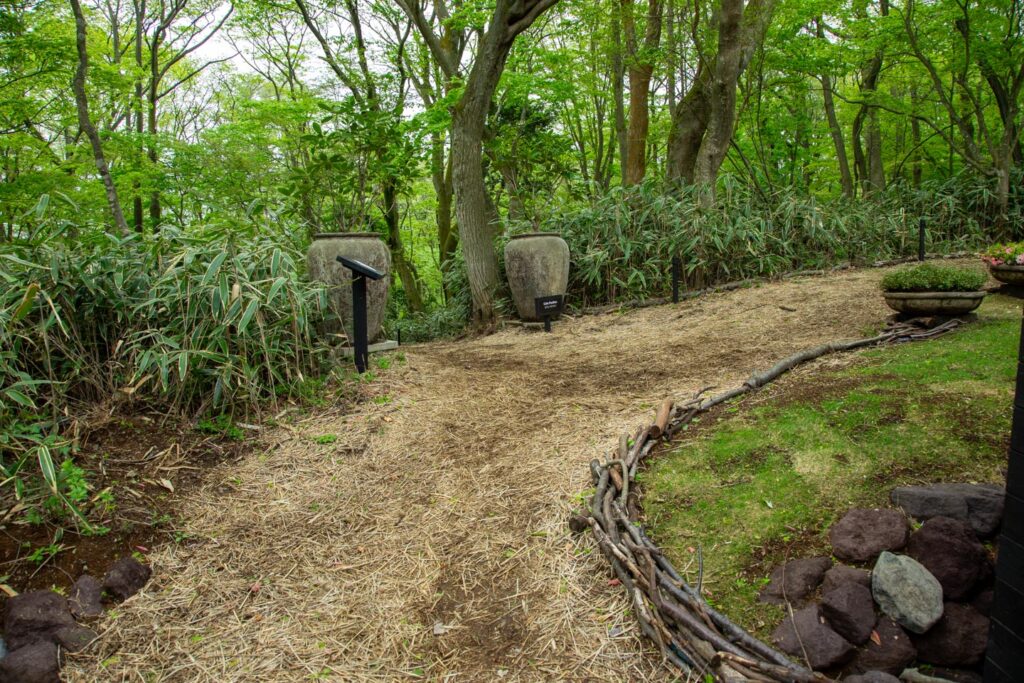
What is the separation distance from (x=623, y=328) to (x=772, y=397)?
2.54 meters

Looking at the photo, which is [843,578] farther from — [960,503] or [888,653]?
[960,503]

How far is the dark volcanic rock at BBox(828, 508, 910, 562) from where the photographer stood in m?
1.51

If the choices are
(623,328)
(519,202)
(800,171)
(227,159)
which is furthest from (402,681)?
(800,171)

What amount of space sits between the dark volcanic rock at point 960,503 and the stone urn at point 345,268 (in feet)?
10.7

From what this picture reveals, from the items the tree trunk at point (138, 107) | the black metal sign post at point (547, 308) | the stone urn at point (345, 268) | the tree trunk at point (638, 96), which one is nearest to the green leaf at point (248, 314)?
the stone urn at point (345, 268)

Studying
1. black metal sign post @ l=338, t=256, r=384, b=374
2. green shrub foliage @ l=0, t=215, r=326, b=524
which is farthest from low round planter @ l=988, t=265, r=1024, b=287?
green shrub foliage @ l=0, t=215, r=326, b=524

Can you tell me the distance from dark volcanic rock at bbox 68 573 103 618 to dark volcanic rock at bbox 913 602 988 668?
88.4 inches

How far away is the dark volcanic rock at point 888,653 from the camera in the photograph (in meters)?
1.30

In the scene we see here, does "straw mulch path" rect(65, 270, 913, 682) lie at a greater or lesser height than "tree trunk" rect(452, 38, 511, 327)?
lesser

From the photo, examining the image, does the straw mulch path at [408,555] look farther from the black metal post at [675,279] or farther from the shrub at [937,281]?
the black metal post at [675,279]

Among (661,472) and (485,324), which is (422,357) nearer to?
(485,324)

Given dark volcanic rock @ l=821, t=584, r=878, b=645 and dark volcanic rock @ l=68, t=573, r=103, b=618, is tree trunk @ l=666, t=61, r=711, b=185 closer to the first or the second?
dark volcanic rock @ l=821, t=584, r=878, b=645

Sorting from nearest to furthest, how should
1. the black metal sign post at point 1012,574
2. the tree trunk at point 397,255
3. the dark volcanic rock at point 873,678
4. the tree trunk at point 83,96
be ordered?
the black metal sign post at point 1012,574
the dark volcanic rock at point 873,678
the tree trunk at point 83,96
the tree trunk at point 397,255

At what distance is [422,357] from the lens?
4.35 meters
